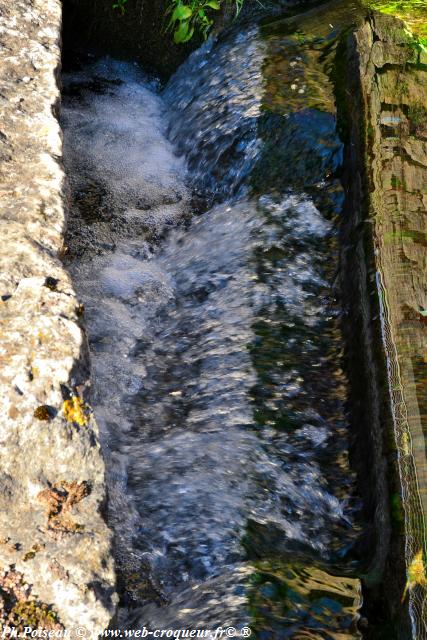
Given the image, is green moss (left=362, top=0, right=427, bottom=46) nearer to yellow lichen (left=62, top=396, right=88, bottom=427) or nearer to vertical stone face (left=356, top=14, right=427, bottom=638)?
vertical stone face (left=356, top=14, right=427, bottom=638)

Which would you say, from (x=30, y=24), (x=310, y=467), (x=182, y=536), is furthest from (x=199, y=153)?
(x=182, y=536)

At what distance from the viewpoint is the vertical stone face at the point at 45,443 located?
1521 mm

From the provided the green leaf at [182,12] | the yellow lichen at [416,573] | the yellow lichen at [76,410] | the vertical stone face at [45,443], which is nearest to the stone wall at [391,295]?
the yellow lichen at [416,573]

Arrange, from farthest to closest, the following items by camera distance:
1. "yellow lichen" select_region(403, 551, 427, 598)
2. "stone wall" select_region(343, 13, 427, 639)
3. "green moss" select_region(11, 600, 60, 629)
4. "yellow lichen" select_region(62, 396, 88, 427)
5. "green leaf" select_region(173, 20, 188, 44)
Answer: "green leaf" select_region(173, 20, 188, 44) < "stone wall" select_region(343, 13, 427, 639) < "yellow lichen" select_region(403, 551, 427, 598) < "yellow lichen" select_region(62, 396, 88, 427) < "green moss" select_region(11, 600, 60, 629)

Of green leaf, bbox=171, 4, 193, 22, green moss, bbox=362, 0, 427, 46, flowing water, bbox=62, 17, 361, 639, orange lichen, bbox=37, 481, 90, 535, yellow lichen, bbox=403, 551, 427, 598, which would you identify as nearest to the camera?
orange lichen, bbox=37, 481, 90, 535

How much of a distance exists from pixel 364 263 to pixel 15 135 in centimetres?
140

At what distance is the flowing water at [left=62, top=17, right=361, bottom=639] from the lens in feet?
6.98

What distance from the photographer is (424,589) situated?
6.03 feet

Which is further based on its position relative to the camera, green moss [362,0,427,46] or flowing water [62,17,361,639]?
green moss [362,0,427,46]

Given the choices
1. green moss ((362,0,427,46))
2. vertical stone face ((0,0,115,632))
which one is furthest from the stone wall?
vertical stone face ((0,0,115,632))

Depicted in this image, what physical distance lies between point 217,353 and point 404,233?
890 mm

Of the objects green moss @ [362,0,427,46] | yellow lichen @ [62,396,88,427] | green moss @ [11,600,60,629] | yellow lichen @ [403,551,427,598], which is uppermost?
green moss @ [362,0,427,46]

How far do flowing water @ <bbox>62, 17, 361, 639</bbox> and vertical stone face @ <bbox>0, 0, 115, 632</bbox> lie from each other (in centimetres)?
45

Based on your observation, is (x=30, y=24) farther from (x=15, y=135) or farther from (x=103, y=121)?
(x=103, y=121)
